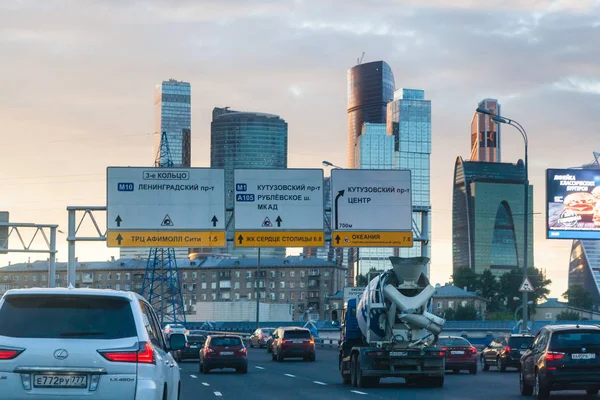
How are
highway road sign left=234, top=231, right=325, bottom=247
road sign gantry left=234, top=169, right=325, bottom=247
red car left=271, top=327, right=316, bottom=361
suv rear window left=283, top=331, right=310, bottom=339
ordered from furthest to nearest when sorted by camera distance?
suv rear window left=283, top=331, right=310, bottom=339 → red car left=271, top=327, right=316, bottom=361 → road sign gantry left=234, top=169, right=325, bottom=247 → highway road sign left=234, top=231, right=325, bottom=247

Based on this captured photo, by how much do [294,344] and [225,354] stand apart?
14.0 metres

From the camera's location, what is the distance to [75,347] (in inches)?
426

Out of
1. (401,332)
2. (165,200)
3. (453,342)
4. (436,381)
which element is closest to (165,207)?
(165,200)

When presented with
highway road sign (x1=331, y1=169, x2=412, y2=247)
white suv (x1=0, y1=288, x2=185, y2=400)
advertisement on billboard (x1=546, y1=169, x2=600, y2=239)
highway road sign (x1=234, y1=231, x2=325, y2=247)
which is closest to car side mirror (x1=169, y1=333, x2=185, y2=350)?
white suv (x1=0, y1=288, x2=185, y2=400)

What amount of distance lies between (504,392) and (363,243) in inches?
757

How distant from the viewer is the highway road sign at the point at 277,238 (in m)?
45.7

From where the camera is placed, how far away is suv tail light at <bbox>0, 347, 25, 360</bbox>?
10.8 meters

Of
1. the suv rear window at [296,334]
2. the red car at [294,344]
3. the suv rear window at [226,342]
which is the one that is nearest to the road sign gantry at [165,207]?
the suv rear window at [226,342]

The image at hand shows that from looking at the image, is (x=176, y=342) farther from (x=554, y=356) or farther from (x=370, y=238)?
(x=370, y=238)

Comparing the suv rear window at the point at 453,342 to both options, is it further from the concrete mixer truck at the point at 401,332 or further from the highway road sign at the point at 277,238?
the concrete mixer truck at the point at 401,332

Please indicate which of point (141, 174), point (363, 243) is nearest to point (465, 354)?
point (363, 243)

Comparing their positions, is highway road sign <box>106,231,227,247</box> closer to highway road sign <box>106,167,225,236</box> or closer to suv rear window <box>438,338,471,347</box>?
highway road sign <box>106,167,225,236</box>

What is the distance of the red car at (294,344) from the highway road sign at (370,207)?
9764mm

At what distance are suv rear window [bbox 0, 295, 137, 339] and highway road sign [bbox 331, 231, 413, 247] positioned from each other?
3479 cm
